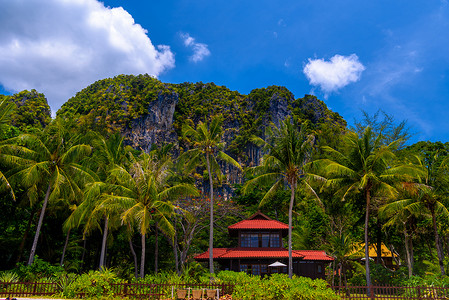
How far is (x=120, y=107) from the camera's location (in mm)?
80875

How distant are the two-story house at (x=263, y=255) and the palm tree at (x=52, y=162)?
10403 mm

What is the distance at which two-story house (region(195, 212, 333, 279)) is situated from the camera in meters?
24.1

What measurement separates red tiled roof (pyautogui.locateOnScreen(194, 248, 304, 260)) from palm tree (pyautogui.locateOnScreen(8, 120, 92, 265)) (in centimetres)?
1035

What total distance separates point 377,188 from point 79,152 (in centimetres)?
1994

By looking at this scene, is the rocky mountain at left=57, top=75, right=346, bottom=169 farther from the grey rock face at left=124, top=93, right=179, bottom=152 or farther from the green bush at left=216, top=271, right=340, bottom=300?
the green bush at left=216, top=271, right=340, bottom=300

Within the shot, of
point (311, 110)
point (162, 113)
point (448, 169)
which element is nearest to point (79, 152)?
point (448, 169)

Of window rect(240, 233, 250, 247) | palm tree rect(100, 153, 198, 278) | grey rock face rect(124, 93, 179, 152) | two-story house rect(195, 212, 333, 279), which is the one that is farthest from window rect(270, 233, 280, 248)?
grey rock face rect(124, 93, 179, 152)

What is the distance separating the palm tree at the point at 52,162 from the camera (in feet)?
64.1

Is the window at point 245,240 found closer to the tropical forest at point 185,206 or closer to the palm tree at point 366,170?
the tropical forest at point 185,206

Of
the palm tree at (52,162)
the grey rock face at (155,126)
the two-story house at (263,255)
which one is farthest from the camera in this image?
the grey rock face at (155,126)

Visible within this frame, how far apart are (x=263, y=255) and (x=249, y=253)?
1.10 meters

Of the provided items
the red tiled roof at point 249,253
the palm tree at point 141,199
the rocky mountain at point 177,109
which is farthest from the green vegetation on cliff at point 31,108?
the red tiled roof at point 249,253

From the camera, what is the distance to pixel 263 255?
24203mm

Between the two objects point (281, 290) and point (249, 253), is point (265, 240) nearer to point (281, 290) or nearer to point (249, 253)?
point (249, 253)
